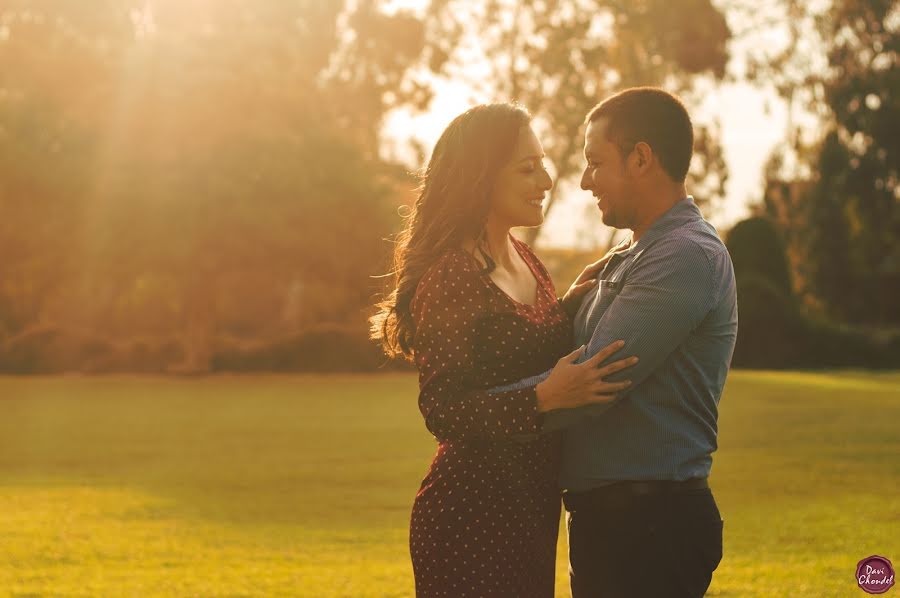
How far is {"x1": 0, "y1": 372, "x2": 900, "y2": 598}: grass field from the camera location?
7.86 metres

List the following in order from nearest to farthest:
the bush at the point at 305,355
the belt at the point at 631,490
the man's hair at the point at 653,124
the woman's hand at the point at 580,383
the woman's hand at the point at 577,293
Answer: the woman's hand at the point at 580,383 < the belt at the point at 631,490 < the man's hair at the point at 653,124 < the woman's hand at the point at 577,293 < the bush at the point at 305,355

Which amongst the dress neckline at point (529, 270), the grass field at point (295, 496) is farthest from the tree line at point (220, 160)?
the dress neckline at point (529, 270)

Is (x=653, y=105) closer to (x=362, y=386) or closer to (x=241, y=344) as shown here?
(x=362, y=386)

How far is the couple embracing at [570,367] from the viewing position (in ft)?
10.9

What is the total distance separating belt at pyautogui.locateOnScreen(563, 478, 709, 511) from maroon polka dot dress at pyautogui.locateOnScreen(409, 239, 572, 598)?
242 mm

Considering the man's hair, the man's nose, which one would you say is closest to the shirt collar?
the man's hair

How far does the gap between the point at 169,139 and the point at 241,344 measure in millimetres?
6257

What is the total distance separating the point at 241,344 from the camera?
3403 centimetres

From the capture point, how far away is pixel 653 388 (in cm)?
337

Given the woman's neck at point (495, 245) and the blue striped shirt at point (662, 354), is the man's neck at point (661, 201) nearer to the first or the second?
the blue striped shirt at point (662, 354)

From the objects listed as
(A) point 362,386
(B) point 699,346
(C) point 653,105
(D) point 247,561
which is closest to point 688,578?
(B) point 699,346

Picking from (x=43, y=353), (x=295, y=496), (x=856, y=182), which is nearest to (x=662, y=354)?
(x=295, y=496)

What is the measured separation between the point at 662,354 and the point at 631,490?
0.40 metres

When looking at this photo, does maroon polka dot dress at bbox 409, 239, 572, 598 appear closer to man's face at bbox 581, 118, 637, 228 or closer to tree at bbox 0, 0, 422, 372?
man's face at bbox 581, 118, 637, 228
